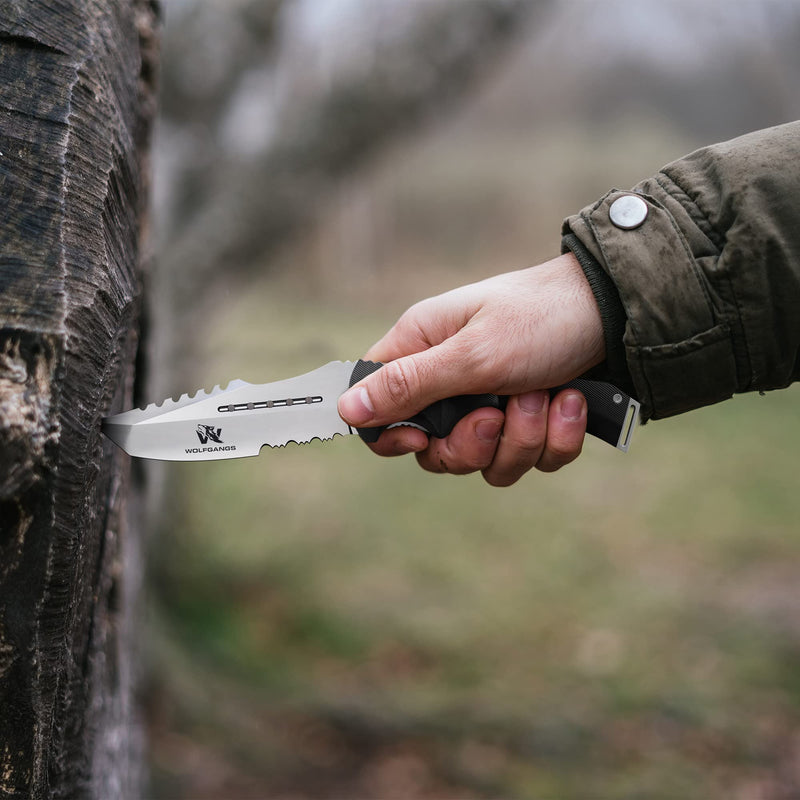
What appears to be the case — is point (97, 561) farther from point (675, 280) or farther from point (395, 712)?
point (395, 712)

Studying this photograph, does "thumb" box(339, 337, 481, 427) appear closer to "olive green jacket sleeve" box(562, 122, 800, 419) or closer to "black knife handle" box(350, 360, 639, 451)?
"black knife handle" box(350, 360, 639, 451)

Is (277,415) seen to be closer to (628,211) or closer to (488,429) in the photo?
(488,429)

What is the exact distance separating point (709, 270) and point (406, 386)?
692mm

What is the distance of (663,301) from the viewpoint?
173 cm

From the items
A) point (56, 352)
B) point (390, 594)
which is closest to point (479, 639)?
point (390, 594)

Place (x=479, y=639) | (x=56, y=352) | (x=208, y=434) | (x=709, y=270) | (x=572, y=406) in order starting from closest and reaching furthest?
1. (x=56, y=352)
2. (x=709, y=270)
3. (x=208, y=434)
4. (x=572, y=406)
5. (x=479, y=639)

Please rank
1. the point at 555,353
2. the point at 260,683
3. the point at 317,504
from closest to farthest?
the point at 555,353, the point at 260,683, the point at 317,504

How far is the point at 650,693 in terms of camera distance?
193 inches

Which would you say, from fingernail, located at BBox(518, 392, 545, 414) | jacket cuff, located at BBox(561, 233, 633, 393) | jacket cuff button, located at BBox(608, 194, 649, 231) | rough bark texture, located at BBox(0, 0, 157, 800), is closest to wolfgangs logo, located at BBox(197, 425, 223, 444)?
rough bark texture, located at BBox(0, 0, 157, 800)

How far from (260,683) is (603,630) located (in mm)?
2411

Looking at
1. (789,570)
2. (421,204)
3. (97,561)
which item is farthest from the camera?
(421,204)

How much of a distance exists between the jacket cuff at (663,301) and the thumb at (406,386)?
38cm

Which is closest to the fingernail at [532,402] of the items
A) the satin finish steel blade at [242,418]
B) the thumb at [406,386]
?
the thumb at [406,386]

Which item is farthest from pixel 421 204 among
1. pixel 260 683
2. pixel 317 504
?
pixel 260 683
